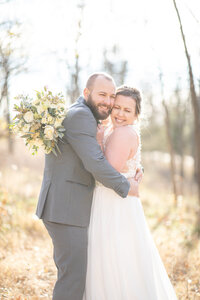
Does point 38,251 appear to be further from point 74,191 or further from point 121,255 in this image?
point 74,191

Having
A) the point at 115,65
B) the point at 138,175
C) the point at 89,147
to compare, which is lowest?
the point at 138,175

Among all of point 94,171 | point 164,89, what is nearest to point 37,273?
point 94,171

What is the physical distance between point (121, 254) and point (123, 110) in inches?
54.6

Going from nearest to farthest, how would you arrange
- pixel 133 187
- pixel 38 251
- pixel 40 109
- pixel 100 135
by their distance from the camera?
pixel 40 109 < pixel 133 187 < pixel 100 135 < pixel 38 251

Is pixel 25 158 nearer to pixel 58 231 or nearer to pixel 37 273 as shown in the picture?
pixel 37 273

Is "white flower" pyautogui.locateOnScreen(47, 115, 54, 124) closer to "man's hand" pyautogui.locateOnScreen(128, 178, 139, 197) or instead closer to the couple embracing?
the couple embracing

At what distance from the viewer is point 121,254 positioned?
312cm

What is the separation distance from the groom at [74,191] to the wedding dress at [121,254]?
19cm

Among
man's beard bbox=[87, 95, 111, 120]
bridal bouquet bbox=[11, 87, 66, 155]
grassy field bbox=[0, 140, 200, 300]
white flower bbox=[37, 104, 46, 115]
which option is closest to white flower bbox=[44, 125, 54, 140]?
bridal bouquet bbox=[11, 87, 66, 155]

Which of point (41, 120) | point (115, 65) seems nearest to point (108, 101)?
point (41, 120)

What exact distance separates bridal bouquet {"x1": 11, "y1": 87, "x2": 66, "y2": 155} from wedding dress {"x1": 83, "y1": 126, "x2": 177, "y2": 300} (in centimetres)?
75

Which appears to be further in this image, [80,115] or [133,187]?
[133,187]

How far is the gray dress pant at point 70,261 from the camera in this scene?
2920 millimetres

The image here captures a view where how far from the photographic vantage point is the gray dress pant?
115 inches
